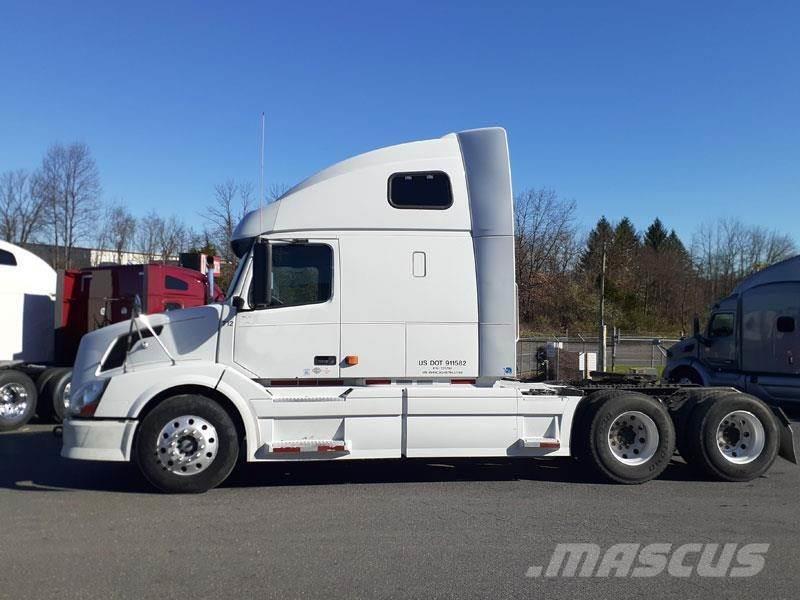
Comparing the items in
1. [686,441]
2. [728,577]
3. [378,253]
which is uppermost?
[378,253]

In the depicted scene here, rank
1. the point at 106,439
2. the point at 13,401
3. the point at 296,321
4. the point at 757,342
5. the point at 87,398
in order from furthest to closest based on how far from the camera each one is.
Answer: the point at 757,342 → the point at 13,401 → the point at 296,321 → the point at 87,398 → the point at 106,439

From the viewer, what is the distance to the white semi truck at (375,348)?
708cm

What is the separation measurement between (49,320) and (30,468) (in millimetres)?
5072

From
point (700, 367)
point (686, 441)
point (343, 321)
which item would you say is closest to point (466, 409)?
point (343, 321)

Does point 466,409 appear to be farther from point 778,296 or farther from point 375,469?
point 778,296

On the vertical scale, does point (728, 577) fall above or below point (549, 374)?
below

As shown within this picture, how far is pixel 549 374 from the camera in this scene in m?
11.6

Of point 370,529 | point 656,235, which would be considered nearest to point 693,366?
point 370,529

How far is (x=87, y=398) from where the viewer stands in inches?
277

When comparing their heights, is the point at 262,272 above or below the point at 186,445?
above

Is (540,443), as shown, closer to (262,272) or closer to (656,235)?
(262,272)

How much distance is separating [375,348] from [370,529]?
6.90 feet

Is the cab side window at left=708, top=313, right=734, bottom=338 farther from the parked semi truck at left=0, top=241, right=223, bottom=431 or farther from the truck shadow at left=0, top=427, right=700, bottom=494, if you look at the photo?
the parked semi truck at left=0, top=241, right=223, bottom=431

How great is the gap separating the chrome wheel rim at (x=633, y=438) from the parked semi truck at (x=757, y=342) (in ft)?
23.2
